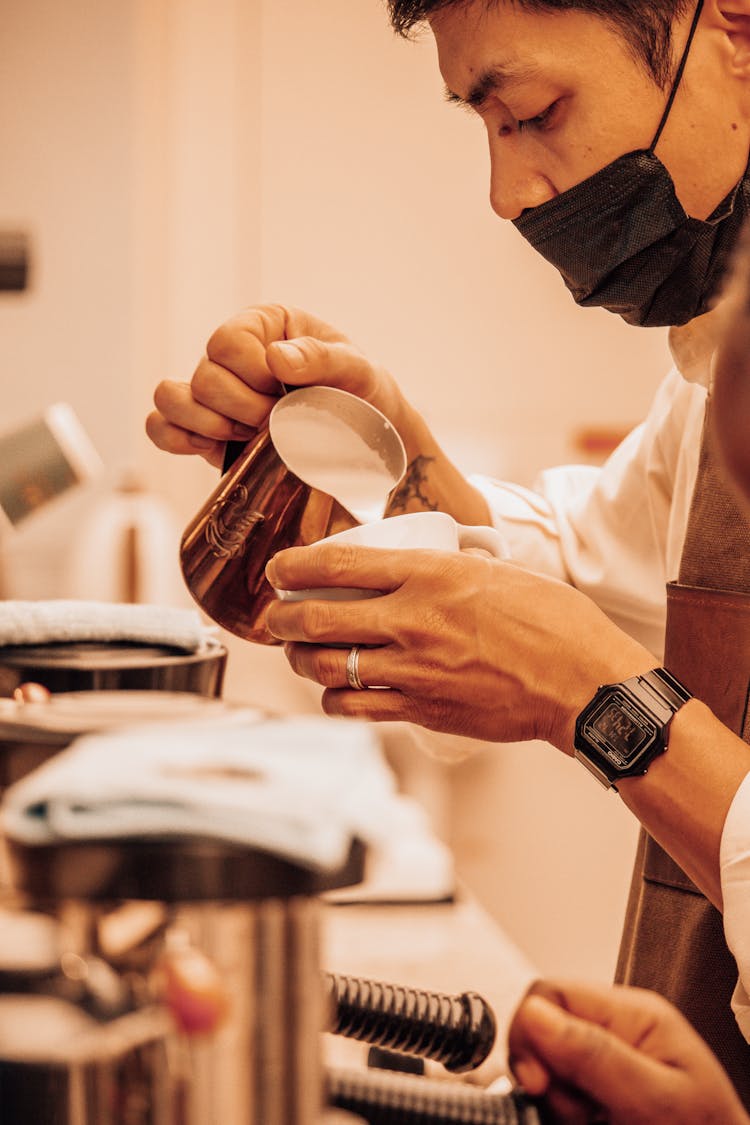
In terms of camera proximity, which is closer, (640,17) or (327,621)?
(327,621)

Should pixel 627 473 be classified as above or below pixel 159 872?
above

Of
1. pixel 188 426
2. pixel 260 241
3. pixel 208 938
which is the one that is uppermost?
pixel 260 241

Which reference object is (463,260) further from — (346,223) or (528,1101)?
(528,1101)

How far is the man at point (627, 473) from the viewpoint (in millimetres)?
856

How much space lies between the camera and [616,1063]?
17.5 inches

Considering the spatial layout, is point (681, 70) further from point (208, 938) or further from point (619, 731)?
point (208, 938)

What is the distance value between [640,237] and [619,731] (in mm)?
524

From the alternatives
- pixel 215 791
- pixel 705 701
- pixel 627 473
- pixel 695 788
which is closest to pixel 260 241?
pixel 627 473

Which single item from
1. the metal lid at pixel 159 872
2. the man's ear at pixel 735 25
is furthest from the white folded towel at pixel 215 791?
the man's ear at pixel 735 25

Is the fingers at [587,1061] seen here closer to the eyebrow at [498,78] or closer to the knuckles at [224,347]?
the knuckles at [224,347]

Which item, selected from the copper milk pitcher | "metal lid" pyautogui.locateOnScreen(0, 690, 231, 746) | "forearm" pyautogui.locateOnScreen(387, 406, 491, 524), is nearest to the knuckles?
the copper milk pitcher

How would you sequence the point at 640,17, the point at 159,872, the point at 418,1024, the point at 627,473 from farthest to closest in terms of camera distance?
the point at 627,473
the point at 640,17
the point at 418,1024
the point at 159,872

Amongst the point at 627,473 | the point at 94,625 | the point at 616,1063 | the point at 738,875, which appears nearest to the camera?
the point at 616,1063

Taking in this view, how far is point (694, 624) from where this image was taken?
1.13 metres
